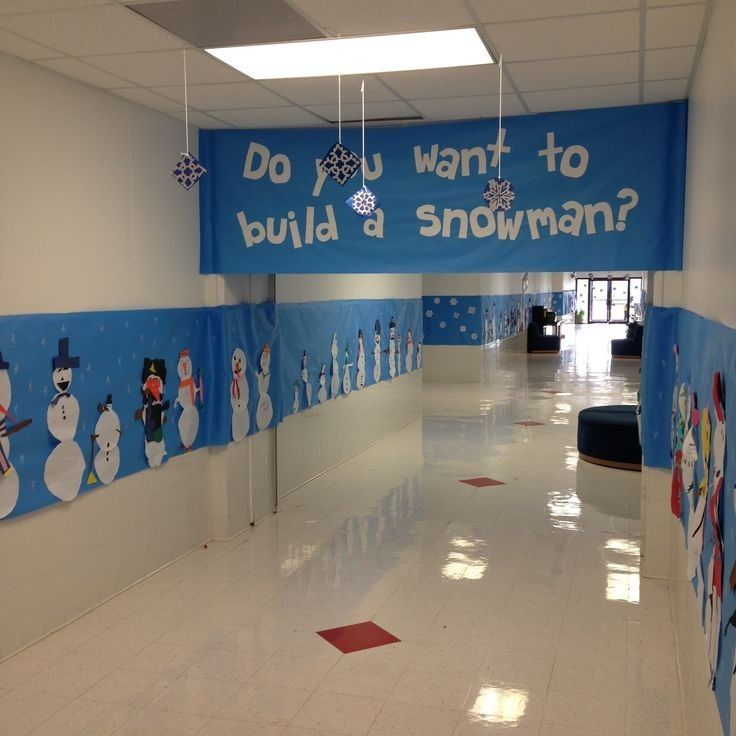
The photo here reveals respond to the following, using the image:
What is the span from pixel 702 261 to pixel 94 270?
10.5 feet

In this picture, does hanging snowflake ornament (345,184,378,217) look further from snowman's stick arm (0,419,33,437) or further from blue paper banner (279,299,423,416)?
blue paper banner (279,299,423,416)

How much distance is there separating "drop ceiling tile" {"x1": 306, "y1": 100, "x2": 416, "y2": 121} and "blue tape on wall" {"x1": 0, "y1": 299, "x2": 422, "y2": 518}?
5.10 ft

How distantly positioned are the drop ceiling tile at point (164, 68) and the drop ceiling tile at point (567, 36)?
4.64 ft

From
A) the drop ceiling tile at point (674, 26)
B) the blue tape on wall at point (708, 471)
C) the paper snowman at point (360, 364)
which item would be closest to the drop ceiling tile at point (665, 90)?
the drop ceiling tile at point (674, 26)

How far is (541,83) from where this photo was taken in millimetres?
4652

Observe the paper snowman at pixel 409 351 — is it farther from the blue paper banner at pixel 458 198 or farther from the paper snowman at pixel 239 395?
the blue paper banner at pixel 458 198

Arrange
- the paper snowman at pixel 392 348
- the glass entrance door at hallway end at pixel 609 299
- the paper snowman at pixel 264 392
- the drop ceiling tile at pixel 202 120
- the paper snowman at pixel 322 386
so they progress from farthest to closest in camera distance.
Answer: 1. the glass entrance door at hallway end at pixel 609 299
2. the paper snowman at pixel 392 348
3. the paper snowman at pixel 322 386
4. the paper snowman at pixel 264 392
5. the drop ceiling tile at pixel 202 120

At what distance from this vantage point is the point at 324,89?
4.78 meters

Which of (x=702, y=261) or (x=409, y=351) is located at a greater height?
(x=702, y=261)

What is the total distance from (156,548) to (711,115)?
4.06 m

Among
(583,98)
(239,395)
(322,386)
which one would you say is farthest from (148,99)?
(322,386)

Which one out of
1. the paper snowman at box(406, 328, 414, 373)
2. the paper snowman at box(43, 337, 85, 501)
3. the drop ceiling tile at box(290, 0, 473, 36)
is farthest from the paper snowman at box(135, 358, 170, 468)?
the paper snowman at box(406, 328, 414, 373)

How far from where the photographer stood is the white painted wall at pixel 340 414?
7406 millimetres

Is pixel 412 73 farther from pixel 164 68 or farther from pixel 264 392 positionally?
pixel 264 392
